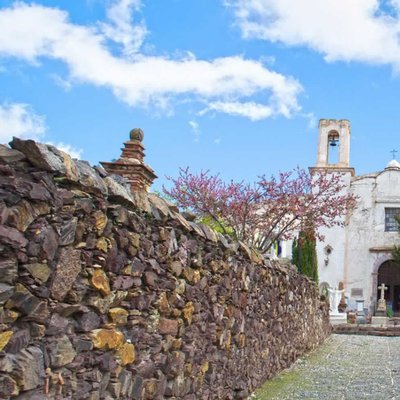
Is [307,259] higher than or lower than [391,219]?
lower

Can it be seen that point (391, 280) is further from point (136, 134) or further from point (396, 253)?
point (136, 134)

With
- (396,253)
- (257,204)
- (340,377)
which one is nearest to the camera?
(340,377)

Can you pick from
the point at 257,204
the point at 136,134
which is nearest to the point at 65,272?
the point at 136,134

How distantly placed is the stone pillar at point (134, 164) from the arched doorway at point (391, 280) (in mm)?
28756

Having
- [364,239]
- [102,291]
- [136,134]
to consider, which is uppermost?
[364,239]

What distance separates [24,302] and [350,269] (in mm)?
32859

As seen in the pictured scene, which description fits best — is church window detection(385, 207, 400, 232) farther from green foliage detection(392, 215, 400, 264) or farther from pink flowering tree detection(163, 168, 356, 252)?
pink flowering tree detection(163, 168, 356, 252)

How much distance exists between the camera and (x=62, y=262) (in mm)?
3008

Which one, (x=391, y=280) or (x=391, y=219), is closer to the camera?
(x=391, y=280)

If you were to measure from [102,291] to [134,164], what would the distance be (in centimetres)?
413

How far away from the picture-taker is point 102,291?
346 cm

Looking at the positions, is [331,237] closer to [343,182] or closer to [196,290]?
[343,182]

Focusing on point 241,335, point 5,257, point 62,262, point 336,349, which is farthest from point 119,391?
point 336,349

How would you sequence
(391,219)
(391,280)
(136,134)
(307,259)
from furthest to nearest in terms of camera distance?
(391,219), (391,280), (307,259), (136,134)
